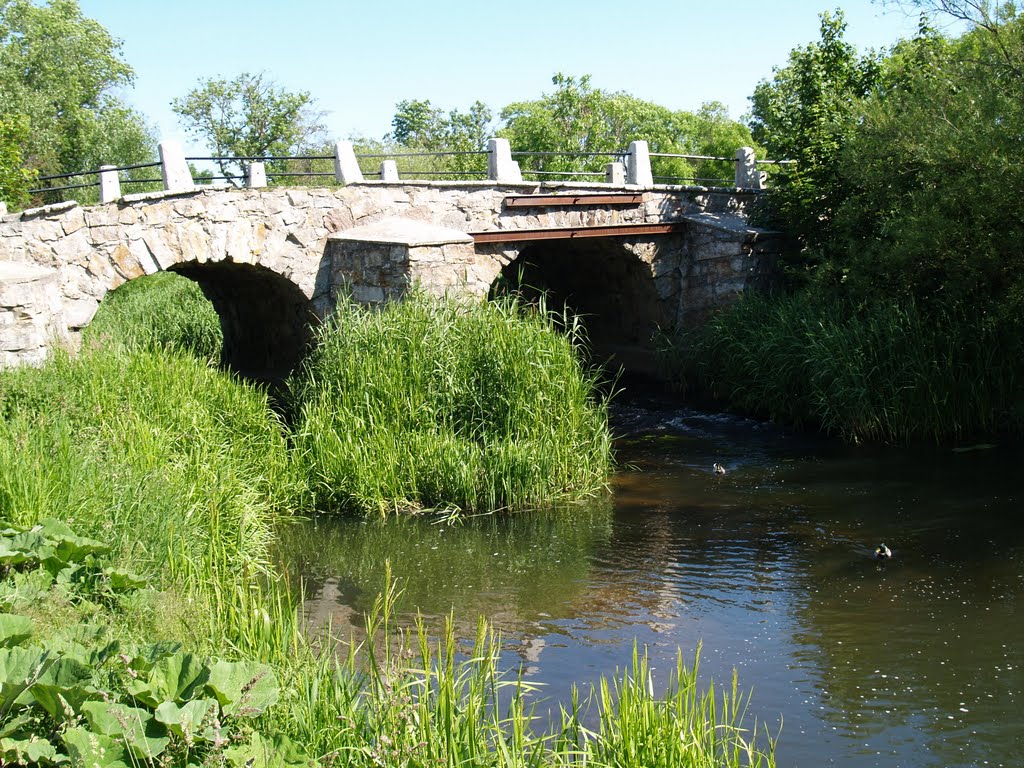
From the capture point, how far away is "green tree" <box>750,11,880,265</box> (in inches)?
603

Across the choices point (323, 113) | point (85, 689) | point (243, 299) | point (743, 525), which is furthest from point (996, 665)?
point (323, 113)

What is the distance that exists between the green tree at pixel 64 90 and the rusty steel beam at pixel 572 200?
52.2ft

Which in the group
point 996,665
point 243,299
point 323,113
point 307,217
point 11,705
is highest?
point 323,113

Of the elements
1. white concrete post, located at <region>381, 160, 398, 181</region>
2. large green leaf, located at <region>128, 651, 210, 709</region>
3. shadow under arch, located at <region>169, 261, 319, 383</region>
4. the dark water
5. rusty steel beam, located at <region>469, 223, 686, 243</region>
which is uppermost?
white concrete post, located at <region>381, 160, 398, 181</region>

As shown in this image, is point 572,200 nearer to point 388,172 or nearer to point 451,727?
point 388,172

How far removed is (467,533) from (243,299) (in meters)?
8.09

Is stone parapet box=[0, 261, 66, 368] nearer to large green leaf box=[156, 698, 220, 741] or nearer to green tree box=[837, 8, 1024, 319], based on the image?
large green leaf box=[156, 698, 220, 741]

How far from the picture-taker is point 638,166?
16.1 meters

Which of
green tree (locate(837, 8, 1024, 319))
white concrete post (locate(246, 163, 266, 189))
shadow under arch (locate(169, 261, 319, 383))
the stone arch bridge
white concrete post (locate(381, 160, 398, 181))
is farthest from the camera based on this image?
shadow under arch (locate(169, 261, 319, 383))

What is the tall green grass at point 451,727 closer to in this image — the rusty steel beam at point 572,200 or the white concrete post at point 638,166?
the rusty steel beam at point 572,200

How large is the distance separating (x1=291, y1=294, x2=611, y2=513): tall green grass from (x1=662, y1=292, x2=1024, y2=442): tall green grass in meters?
3.51

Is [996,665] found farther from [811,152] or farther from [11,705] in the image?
[811,152]

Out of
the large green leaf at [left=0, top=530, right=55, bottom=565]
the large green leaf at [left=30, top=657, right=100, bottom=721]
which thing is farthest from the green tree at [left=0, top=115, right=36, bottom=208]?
the large green leaf at [left=30, top=657, right=100, bottom=721]

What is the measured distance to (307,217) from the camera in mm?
A: 12789
